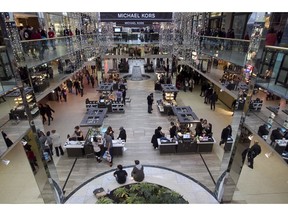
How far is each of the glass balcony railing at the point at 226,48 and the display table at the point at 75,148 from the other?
26.3ft

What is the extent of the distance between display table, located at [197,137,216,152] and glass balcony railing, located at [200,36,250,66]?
3.71 m

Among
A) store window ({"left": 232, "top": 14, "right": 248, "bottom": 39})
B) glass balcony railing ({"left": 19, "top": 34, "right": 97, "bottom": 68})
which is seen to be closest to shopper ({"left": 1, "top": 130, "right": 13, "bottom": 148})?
glass balcony railing ({"left": 19, "top": 34, "right": 97, "bottom": 68})

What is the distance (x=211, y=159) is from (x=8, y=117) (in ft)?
26.7

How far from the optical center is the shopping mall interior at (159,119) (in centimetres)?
582

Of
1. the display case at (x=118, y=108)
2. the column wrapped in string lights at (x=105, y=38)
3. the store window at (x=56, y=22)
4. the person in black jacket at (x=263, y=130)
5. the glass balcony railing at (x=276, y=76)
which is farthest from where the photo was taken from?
the column wrapped in string lights at (x=105, y=38)

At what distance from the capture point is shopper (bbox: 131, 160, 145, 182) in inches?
305

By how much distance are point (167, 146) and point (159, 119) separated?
12.7ft

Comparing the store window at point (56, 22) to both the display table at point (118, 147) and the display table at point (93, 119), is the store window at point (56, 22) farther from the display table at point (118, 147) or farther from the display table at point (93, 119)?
the display table at point (118, 147)

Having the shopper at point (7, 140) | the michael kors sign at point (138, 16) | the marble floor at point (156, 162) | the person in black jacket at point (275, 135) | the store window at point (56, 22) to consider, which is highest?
the michael kors sign at point (138, 16)

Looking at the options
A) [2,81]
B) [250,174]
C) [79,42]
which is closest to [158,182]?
[250,174]

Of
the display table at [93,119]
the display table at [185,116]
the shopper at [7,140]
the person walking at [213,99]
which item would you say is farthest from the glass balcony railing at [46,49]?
the person walking at [213,99]

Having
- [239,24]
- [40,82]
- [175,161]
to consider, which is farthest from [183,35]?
[40,82]

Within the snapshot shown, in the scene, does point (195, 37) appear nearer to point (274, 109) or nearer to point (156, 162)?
point (156, 162)
